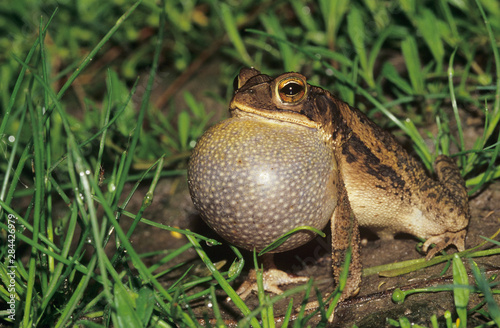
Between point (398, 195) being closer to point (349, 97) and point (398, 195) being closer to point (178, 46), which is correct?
point (349, 97)

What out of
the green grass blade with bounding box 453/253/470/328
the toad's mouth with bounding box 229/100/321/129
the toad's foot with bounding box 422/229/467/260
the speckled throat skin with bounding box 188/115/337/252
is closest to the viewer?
the green grass blade with bounding box 453/253/470/328

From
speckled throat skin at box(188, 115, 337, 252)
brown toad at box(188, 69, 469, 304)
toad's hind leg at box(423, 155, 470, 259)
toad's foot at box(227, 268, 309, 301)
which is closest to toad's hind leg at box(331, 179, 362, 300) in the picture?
brown toad at box(188, 69, 469, 304)

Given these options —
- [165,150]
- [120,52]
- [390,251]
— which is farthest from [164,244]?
[120,52]

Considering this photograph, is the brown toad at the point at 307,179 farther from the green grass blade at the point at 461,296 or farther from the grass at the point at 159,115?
the green grass blade at the point at 461,296

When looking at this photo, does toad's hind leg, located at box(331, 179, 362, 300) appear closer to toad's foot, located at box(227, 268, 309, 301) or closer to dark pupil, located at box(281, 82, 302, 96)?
toad's foot, located at box(227, 268, 309, 301)

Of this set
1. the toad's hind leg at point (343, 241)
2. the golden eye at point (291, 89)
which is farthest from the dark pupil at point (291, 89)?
the toad's hind leg at point (343, 241)

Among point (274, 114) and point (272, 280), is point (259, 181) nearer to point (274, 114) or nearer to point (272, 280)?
point (274, 114)
